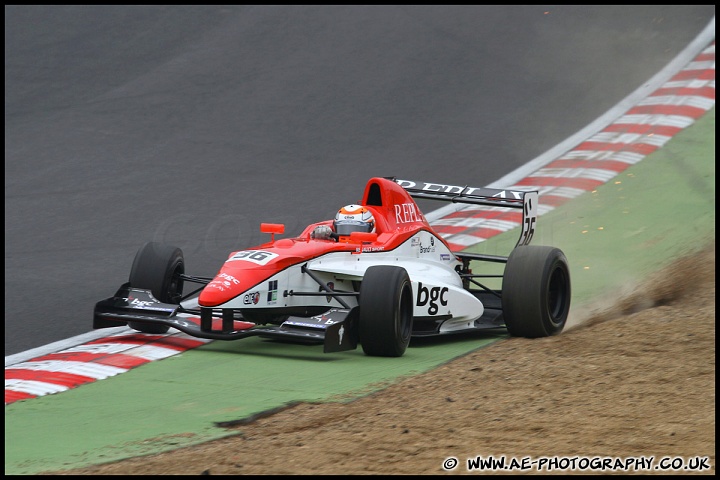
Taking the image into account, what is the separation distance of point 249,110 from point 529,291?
9.40m

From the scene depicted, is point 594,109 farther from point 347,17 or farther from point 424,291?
point 424,291

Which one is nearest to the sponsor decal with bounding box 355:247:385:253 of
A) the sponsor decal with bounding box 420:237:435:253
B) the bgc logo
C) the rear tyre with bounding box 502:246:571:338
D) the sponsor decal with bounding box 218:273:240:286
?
the bgc logo

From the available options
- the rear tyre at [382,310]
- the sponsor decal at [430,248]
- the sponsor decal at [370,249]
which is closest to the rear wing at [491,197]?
the sponsor decal at [430,248]

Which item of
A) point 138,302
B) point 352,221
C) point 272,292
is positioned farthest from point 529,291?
point 138,302

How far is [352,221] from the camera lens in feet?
32.9

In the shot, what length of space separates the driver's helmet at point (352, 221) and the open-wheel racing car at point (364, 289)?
0.25 ft

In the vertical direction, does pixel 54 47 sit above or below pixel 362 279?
above

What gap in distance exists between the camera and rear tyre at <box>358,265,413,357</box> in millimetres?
8750

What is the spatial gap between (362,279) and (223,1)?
14.5 metres

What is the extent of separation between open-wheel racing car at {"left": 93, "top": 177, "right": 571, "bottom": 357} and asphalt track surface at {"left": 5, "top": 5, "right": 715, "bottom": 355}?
3.78 ft

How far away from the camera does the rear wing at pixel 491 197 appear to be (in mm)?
10758

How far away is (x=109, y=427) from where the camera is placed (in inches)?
273

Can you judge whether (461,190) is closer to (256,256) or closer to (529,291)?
(529,291)

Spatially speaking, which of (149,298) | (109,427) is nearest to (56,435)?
(109,427)
